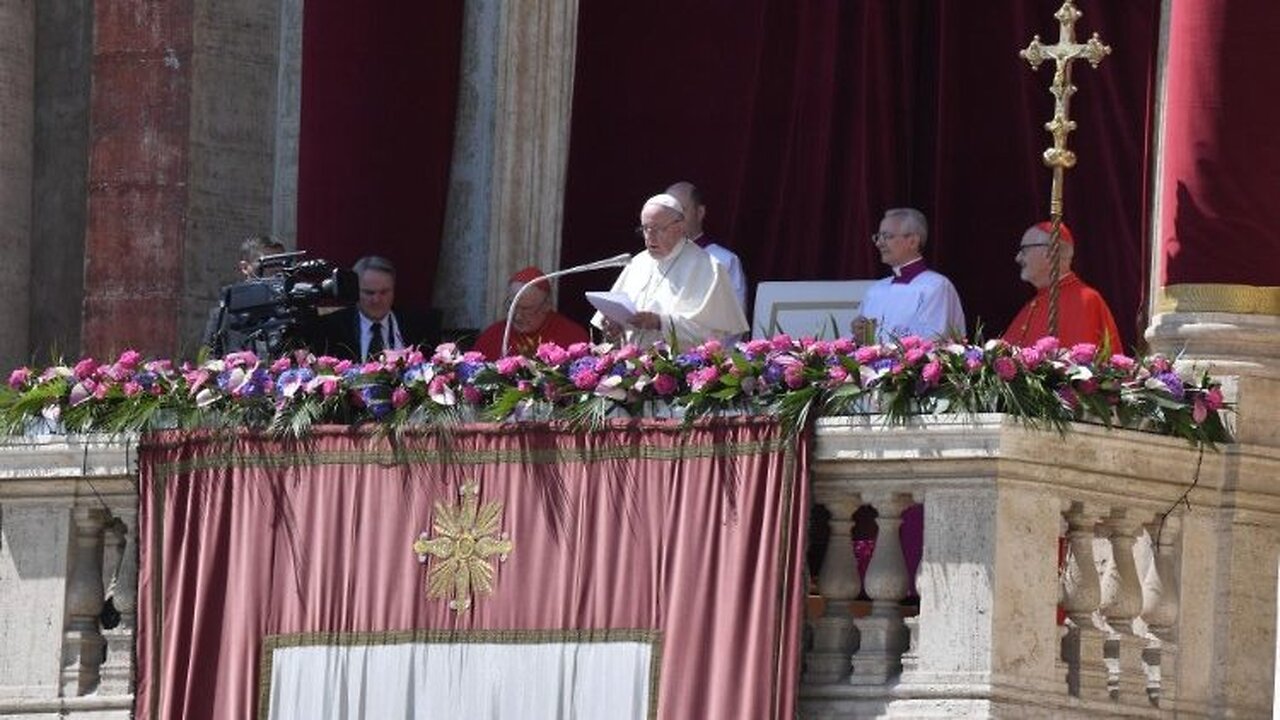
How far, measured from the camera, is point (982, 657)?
49.3ft

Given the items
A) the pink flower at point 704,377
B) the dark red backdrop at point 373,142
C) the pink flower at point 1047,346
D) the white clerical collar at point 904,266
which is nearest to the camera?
the pink flower at point 1047,346

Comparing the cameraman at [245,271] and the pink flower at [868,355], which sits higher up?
the cameraman at [245,271]

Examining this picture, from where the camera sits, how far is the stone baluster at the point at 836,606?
15.4 metres

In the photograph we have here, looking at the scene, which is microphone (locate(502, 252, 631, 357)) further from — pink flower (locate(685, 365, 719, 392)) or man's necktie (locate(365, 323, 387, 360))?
pink flower (locate(685, 365, 719, 392))

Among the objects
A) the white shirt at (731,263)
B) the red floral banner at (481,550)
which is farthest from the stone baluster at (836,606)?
the white shirt at (731,263)

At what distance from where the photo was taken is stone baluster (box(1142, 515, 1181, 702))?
1564cm

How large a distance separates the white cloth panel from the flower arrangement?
35.3 inches

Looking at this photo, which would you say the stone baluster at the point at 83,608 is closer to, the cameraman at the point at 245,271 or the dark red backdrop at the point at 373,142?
the cameraman at the point at 245,271

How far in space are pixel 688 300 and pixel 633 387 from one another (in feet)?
4.64

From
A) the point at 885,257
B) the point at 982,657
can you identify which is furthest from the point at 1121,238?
the point at 982,657

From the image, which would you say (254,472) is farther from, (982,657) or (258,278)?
(982,657)

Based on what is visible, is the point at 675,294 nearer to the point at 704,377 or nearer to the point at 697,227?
the point at 697,227

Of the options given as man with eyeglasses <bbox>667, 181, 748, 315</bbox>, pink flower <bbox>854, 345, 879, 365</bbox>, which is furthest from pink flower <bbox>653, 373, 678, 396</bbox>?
man with eyeglasses <bbox>667, 181, 748, 315</bbox>

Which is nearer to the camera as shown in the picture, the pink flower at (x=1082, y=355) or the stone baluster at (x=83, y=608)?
the pink flower at (x=1082, y=355)
